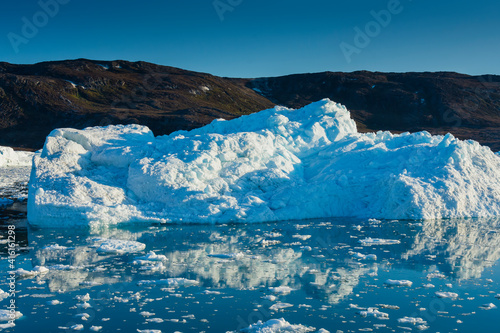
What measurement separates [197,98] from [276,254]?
73413mm

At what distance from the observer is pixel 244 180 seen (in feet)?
50.7

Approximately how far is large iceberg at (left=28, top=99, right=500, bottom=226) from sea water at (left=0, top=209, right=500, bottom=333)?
705 millimetres

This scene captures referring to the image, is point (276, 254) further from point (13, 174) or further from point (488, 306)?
point (13, 174)

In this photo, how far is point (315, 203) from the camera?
49.7 feet

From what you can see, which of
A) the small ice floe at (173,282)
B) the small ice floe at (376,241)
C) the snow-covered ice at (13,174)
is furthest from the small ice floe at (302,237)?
the snow-covered ice at (13,174)

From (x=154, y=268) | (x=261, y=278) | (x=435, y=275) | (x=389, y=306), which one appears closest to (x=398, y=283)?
(x=435, y=275)

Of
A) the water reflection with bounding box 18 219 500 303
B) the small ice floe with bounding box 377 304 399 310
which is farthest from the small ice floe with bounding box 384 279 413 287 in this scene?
the small ice floe with bounding box 377 304 399 310

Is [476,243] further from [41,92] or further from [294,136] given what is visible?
[41,92]

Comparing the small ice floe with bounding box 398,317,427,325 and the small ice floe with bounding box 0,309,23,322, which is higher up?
the small ice floe with bounding box 0,309,23,322

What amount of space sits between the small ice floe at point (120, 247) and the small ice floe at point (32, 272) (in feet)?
5.72

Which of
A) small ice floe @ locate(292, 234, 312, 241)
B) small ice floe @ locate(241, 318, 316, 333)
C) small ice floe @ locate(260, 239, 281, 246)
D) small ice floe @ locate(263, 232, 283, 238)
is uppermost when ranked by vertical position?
small ice floe @ locate(263, 232, 283, 238)

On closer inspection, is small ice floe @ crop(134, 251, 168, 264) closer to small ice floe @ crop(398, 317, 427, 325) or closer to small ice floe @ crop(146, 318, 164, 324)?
small ice floe @ crop(146, 318, 164, 324)

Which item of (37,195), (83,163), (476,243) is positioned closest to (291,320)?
(476,243)

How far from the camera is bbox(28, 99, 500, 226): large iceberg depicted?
14172 millimetres
